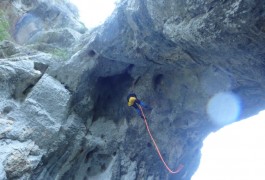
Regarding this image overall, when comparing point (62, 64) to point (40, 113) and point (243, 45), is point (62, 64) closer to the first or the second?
point (40, 113)

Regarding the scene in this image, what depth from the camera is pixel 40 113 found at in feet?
27.7

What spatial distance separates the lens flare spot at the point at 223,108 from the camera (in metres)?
9.62

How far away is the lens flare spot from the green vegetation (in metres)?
8.48

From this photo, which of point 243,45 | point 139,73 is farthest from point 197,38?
point 139,73

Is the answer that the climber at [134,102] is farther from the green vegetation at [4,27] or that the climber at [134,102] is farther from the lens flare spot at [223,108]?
the green vegetation at [4,27]

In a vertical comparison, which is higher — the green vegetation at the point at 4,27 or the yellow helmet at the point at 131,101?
the yellow helmet at the point at 131,101

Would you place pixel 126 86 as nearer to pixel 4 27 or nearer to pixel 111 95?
pixel 111 95

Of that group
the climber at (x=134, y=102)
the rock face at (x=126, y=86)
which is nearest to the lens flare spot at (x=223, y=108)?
the rock face at (x=126, y=86)

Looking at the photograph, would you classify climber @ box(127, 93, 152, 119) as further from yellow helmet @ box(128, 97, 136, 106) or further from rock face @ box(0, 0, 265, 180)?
rock face @ box(0, 0, 265, 180)

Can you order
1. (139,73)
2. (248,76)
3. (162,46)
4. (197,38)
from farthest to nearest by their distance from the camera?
(139,73) < (162,46) < (248,76) < (197,38)

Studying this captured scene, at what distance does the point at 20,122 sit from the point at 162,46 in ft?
15.6

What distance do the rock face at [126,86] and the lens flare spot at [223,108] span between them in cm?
7

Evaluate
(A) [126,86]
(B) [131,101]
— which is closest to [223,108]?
(B) [131,101]

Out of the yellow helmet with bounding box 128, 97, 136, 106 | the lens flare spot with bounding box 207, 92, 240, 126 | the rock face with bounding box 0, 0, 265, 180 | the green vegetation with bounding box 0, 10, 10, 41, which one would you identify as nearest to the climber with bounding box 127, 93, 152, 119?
the yellow helmet with bounding box 128, 97, 136, 106
